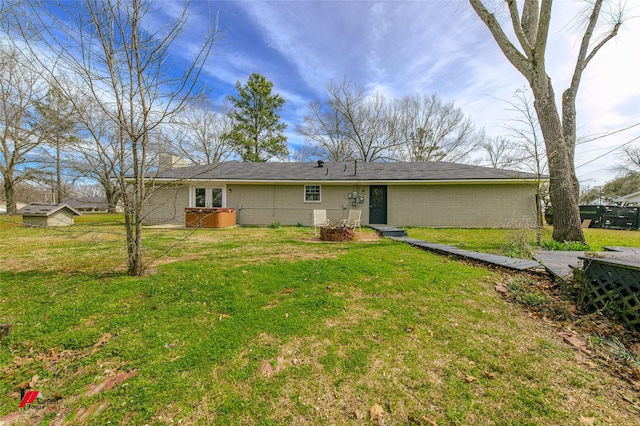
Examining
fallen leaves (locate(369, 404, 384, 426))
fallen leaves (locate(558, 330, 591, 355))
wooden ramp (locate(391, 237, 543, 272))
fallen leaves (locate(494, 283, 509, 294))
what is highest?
wooden ramp (locate(391, 237, 543, 272))

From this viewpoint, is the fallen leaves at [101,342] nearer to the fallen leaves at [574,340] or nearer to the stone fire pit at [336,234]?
the fallen leaves at [574,340]

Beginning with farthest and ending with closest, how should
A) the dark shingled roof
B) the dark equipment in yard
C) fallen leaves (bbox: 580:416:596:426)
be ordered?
the dark equipment in yard
the dark shingled roof
fallen leaves (bbox: 580:416:596:426)

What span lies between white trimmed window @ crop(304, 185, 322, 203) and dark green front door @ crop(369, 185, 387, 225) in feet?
8.68

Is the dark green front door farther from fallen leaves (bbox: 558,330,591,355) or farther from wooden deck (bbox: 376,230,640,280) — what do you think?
fallen leaves (bbox: 558,330,591,355)

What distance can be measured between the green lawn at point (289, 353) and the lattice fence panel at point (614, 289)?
2.47 ft

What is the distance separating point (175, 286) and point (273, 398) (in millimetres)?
2538

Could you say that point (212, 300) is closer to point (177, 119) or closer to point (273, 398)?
point (273, 398)

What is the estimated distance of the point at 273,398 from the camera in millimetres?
1859

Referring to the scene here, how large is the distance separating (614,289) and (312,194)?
1115 cm

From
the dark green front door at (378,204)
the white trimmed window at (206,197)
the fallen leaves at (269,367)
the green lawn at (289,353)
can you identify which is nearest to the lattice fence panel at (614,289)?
the green lawn at (289,353)

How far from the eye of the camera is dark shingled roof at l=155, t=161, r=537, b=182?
12.2 m

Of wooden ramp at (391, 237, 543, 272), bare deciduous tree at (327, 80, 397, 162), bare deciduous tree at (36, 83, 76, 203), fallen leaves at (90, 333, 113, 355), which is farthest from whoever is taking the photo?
bare deciduous tree at (327, 80, 397, 162)

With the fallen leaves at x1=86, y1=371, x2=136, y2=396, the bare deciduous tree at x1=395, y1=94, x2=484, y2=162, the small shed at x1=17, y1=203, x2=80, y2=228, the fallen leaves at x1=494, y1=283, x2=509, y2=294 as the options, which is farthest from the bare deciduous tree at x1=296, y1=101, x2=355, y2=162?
the fallen leaves at x1=86, y1=371, x2=136, y2=396

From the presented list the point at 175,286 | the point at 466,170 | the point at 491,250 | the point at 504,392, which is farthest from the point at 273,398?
the point at 466,170
